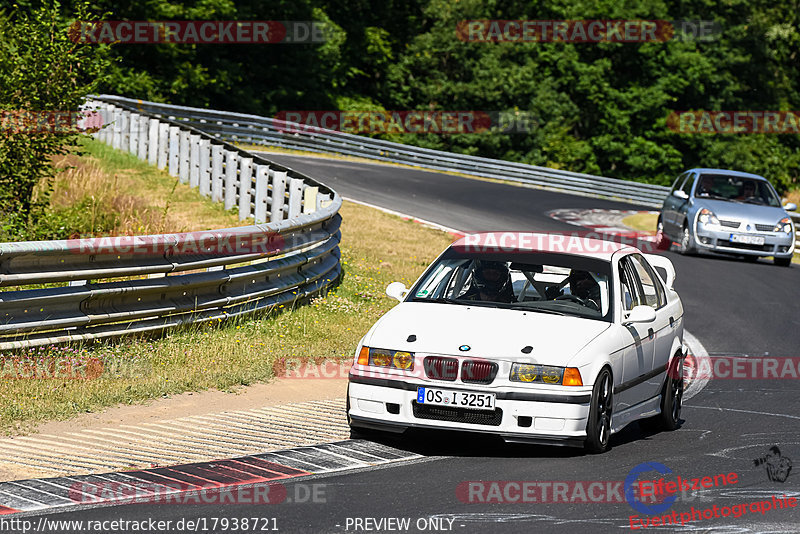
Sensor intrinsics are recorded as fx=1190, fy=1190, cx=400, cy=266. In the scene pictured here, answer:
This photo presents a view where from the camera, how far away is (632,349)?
880 centimetres

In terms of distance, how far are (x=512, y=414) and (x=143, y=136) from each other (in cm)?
2214

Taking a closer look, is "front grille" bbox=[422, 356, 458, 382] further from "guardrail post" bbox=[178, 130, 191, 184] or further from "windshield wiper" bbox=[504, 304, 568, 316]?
"guardrail post" bbox=[178, 130, 191, 184]

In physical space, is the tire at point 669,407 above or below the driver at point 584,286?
below

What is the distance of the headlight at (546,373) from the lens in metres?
7.83

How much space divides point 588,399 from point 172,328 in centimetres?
471

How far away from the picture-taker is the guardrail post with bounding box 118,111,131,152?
96.2 ft

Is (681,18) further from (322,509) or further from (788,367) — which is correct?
(322,509)

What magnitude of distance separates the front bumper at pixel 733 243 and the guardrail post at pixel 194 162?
1015cm

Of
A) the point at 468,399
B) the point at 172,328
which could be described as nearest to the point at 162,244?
the point at 172,328

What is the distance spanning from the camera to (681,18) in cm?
6431
